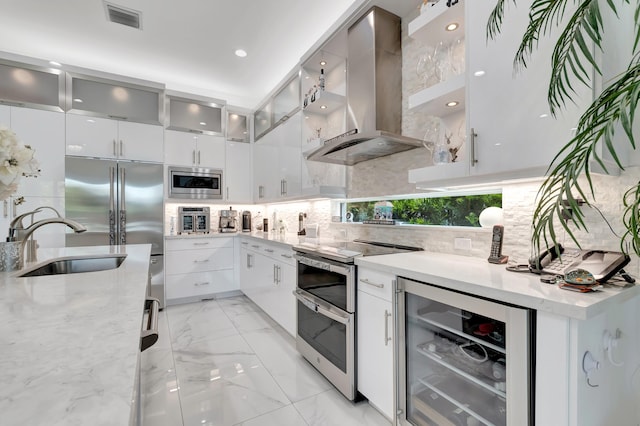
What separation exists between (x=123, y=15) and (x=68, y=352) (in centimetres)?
330

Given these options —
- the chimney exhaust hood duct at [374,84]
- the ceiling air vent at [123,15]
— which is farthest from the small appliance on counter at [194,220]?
the chimney exhaust hood duct at [374,84]

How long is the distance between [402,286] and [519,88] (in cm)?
105

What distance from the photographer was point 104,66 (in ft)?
12.1

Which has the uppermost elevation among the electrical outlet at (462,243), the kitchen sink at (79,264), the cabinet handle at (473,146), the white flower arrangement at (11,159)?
the cabinet handle at (473,146)

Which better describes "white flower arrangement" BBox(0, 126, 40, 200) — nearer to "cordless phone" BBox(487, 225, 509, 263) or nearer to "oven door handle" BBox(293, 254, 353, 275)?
"oven door handle" BBox(293, 254, 353, 275)

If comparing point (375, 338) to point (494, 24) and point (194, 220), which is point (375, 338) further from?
point (194, 220)

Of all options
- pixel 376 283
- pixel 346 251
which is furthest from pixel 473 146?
pixel 346 251

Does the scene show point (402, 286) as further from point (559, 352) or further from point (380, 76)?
point (380, 76)

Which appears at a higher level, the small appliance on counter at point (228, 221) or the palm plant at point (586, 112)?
the palm plant at point (586, 112)

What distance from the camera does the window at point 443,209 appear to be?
191cm

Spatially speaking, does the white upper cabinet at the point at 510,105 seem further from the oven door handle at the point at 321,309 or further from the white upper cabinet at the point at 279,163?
the white upper cabinet at the point at 279,163

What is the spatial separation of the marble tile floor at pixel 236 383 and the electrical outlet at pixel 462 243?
3.72 ft

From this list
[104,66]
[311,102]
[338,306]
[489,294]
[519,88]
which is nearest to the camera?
[489,294]

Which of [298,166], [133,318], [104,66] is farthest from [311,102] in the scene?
[104,66]
